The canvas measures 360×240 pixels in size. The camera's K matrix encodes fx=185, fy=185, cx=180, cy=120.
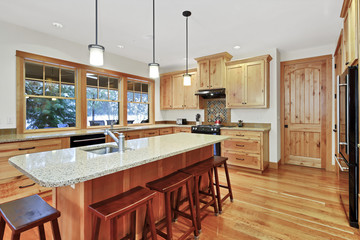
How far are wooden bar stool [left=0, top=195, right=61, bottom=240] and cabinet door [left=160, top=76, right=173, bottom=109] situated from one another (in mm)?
4334

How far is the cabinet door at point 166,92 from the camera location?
5.41 m

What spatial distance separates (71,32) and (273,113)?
4.29 metres

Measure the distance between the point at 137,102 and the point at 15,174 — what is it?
308cm

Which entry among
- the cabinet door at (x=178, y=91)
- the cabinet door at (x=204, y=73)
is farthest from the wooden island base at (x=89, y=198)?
the cabinet door at (x=178, y=91)

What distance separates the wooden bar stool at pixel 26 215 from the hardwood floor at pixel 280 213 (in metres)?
0.91

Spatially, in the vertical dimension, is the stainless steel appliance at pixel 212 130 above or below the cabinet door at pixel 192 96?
below

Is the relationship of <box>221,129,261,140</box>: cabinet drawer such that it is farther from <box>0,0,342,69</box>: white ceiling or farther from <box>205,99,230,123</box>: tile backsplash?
<box>0,0,342,69</box>: white ceiling

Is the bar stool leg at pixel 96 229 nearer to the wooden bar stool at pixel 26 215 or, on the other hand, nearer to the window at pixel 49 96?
the wooden bar stool at pixel 26 215

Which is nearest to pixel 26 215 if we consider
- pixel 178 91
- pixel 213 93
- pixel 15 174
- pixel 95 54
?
pixel 95 54

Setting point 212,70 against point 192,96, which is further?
point 192,96

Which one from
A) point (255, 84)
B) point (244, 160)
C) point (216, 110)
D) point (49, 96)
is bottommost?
point (244, 160)

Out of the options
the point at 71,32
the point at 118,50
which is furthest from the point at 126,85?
the point at 71,32

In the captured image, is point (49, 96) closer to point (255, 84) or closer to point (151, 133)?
point (151, 133)

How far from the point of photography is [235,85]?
4262mm
